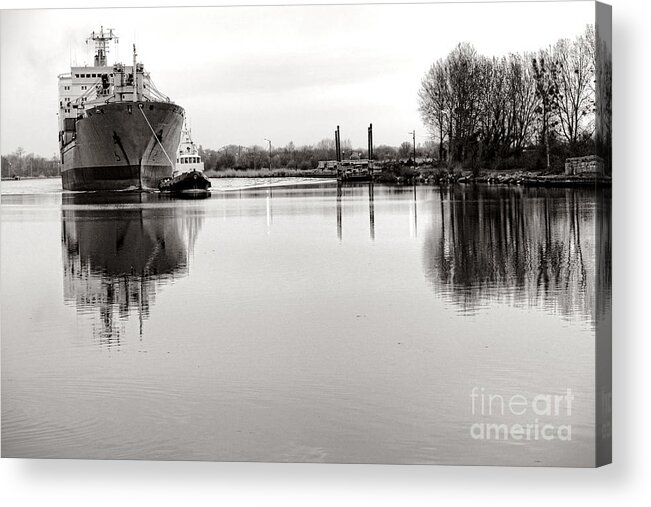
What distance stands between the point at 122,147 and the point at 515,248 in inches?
183

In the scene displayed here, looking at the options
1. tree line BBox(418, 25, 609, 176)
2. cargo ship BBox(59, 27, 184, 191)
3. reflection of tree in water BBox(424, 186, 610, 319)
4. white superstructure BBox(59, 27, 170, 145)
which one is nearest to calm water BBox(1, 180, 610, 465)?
reflection of tree in water BBox(424, 186, 610, 319)

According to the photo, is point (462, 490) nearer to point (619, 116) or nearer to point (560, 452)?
point (560, 452)

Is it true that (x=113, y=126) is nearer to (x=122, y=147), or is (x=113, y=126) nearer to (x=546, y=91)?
(x=122, y=147)

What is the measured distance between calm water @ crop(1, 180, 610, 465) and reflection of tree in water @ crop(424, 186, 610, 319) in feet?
0.06

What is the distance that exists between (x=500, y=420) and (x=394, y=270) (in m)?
1.73

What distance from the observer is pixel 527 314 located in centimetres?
926

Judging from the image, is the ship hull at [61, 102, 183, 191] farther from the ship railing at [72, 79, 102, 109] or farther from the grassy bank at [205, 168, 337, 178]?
the grassy bank at [205, 168, 337, 178]

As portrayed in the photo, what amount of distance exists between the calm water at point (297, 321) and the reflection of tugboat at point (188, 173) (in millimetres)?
180

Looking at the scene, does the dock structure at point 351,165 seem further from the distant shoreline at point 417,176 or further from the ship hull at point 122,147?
the ship hull at point 122,147

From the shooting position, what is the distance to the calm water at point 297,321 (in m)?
8.53

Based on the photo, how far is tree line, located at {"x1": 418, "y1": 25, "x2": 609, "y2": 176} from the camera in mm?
8664

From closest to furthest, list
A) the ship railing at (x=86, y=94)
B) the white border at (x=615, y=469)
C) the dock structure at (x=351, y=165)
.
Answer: the white border at (x=615, y=469) < the dock structure at (x=351, y=165) < the ship railing at (x=86, y=94)

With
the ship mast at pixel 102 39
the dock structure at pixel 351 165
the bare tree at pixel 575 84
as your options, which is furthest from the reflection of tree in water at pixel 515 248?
the ship mast at pixel 102 39

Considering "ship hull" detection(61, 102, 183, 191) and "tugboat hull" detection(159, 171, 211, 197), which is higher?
"ship hull" detection(61, 102, 183, 191)
